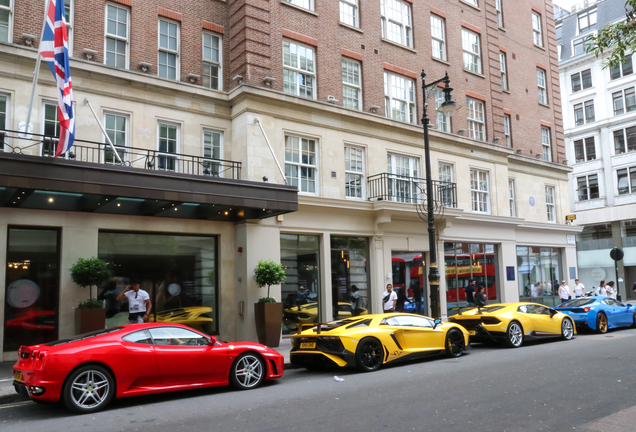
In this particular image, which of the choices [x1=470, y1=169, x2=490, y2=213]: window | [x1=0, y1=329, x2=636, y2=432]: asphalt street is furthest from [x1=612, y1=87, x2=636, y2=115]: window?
[x1=0, y1=329, x2=636, y2=432]: asphalt street

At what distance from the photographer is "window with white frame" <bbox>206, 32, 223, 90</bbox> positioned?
A: 56.7ft

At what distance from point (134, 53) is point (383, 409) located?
42.0ft

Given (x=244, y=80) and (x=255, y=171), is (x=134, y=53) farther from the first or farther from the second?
(x=255, y=171)

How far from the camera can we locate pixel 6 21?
13914mm

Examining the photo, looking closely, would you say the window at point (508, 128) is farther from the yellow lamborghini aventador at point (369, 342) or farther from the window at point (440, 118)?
the yellow lamborghini aventador at point (369, 342)

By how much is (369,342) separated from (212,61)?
35.6 feet

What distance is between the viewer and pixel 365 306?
19516 mm

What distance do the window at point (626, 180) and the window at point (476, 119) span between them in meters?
22.3

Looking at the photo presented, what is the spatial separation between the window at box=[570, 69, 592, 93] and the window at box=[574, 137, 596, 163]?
4.60 meters

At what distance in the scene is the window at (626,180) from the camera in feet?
132

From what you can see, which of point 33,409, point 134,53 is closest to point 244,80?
point 134,53

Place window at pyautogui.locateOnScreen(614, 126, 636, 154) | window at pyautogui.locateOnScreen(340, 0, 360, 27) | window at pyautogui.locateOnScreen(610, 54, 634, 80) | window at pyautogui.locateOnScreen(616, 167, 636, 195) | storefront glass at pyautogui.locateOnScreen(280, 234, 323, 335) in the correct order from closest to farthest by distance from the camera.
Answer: storefront glass at pyautogui.locateOnScreen(280, 234, 323, 335) < window at pyautogui.locateOnScreen(340, 0, 360, 27) < window at pyautogui.locateOnScreen(616, 167, 636, 195) < window at pyautogui.locateOnScreen(614, 126, 636, 154) < window at pyautogui.locateOnScreen(610, 54, 634, 80)

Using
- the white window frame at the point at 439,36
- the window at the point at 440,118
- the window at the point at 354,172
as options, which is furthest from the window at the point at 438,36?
the window at the point at 354,172

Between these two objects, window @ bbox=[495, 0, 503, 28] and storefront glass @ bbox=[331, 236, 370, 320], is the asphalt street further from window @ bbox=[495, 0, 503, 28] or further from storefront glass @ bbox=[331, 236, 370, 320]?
window @ bbox=[495, 0, 503, 28]
